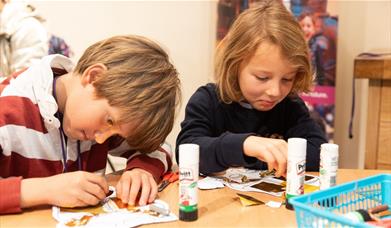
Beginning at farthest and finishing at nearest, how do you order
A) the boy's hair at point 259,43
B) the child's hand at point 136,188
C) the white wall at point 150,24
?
the white wall at point 150,24 → the boy's hair at point 259,43 → the child's hand at point 136,188

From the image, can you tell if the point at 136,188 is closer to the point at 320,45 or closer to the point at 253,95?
the point at 253,95

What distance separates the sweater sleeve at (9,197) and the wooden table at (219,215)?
0.6 inches

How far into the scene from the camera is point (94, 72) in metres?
0.99

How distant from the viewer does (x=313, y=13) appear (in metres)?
2.54

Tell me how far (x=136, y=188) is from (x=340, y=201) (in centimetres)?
41

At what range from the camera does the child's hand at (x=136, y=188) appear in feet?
3.12

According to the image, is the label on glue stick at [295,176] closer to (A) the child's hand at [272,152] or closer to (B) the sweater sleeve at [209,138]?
(A) the child's hand at [272,152]

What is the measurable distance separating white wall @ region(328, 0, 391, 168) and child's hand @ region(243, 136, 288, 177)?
175 cm

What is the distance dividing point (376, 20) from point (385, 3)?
4.0 inches

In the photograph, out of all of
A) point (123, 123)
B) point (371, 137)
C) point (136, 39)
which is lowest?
point (371, 137)

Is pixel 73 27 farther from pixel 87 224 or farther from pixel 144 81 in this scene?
pixel 87 224

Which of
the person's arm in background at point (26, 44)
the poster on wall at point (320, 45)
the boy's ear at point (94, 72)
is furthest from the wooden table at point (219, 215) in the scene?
the poster on wall at point (320, 45)

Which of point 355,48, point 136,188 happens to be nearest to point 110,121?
point 136,188

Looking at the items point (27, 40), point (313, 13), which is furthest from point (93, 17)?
point (313, 13)
